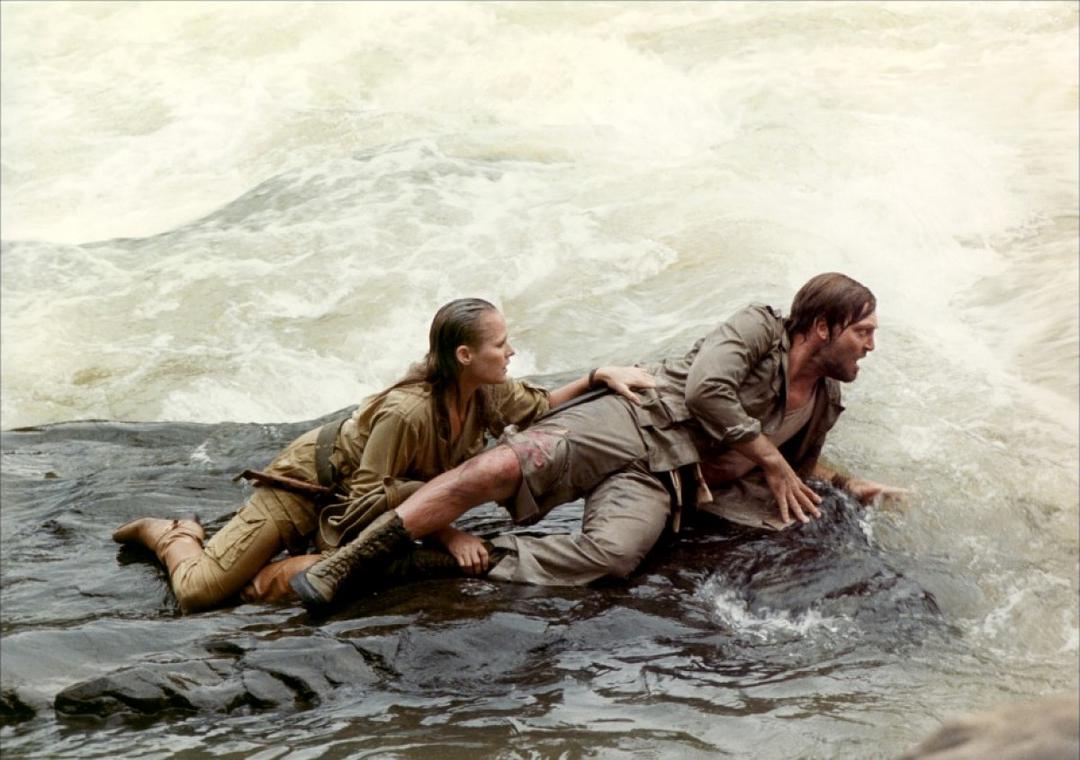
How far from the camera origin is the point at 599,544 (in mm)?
5793

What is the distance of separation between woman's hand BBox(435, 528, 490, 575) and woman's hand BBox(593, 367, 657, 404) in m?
0.98

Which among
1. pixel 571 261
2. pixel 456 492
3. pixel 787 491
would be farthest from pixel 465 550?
pixel 571 261

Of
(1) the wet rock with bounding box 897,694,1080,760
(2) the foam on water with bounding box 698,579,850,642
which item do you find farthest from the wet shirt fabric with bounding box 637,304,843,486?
(1) the wet rock with bounding box 897,694,1080,760

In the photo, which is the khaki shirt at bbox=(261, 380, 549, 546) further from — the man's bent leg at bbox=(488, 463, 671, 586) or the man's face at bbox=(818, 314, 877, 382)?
the man's face at bbox=(818, 314, 877, 382)

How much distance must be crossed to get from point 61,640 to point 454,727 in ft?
5.65

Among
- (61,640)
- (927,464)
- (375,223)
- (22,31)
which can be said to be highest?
(22,31)

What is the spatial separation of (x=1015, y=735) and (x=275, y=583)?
455 centimetres

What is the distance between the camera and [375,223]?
43.9 feet

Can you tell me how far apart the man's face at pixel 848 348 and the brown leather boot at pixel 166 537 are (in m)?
2.95

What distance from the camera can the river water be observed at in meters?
5.31

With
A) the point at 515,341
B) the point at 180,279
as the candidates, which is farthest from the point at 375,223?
the point at 515,341

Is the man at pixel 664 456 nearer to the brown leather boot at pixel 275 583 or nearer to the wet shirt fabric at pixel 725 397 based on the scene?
the wet shirt fabric at pixel 725 397

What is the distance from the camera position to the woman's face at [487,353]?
5617 mm

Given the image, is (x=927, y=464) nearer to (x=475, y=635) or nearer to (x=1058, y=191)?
(x=475, y=635)
